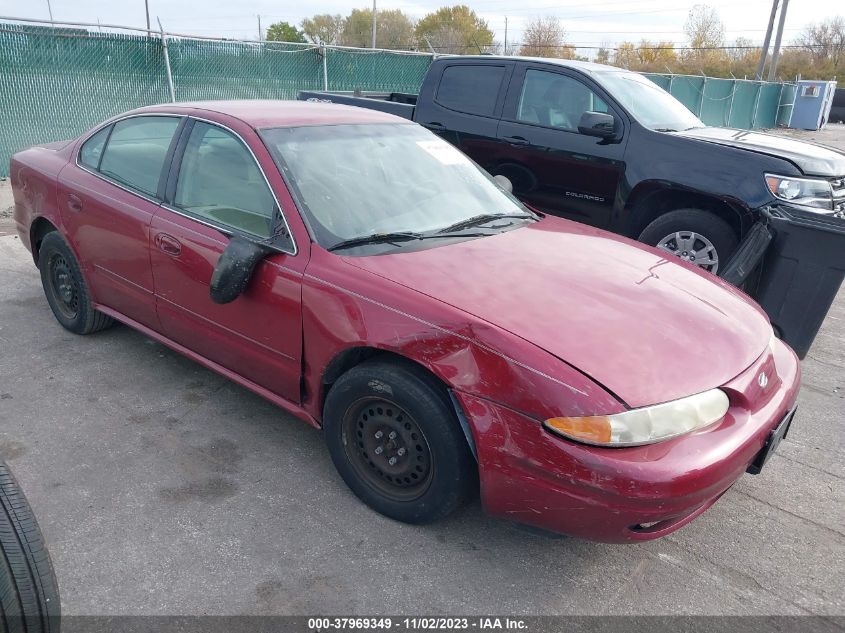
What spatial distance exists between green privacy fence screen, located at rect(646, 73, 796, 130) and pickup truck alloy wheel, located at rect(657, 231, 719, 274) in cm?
1772

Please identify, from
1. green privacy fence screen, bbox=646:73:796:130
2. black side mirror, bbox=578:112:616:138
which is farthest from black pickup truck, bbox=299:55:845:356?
green privacy fence screen, bbox=646:73:796:130

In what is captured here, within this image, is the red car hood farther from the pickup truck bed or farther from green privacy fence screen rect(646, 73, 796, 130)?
green privacy fence screen rect(646, 73, 796, 130)

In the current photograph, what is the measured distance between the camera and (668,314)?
106 inches

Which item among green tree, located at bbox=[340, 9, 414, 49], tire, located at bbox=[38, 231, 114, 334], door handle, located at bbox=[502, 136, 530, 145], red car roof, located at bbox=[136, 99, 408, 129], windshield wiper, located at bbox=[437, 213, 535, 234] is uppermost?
green tree, located at bbox=[340, 9, 414, 49]

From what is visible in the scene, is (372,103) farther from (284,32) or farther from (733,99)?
(284,32)

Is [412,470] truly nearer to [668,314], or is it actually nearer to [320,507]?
[320,507]

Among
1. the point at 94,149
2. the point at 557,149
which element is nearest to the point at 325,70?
the point at 557,149

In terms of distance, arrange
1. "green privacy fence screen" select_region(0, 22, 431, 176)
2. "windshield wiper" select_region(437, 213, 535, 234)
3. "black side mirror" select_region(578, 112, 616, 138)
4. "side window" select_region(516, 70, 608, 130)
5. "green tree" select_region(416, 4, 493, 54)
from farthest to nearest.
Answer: "green tree" select_region(416, 4, 493, 54), "green privacy fence screen" select_region(0, 22, 431, 176), "side window" select_region(516, 70, 608, 130), "black side mirror" select_region(578, 112, 616, 138), "windshield wiper" select_region(437, 213, 535, 234)

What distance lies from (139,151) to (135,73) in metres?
7.39

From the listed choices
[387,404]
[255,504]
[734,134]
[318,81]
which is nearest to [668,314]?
[387,404]

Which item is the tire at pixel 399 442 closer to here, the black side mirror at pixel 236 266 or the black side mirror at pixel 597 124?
the black side mirror at pixel 236 266

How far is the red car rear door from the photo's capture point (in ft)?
11.9

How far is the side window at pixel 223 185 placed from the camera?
3.10 metres

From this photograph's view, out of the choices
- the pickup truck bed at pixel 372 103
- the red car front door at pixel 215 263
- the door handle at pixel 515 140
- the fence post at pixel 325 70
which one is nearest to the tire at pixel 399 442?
the red car front door at pixel 215 263
